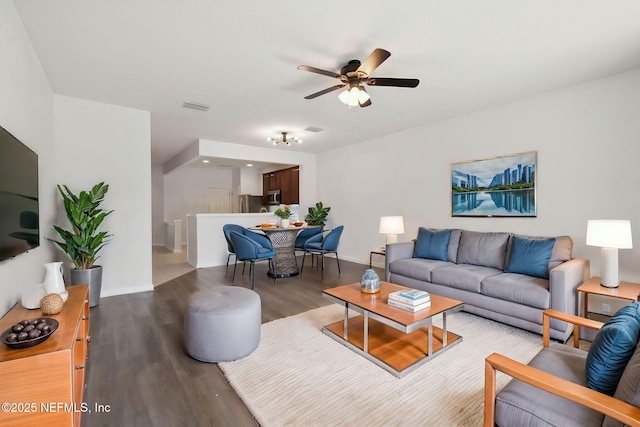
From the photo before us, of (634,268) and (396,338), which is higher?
(634,268)

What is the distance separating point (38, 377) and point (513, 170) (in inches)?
193

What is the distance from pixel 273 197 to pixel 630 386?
8.00 metres

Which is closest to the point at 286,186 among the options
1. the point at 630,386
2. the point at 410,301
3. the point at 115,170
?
the point at 115,170

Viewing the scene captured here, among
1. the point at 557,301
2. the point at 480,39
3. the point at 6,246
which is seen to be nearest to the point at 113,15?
the point at 6,246

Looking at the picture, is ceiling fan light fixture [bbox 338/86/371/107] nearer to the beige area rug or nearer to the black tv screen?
the beige area rug

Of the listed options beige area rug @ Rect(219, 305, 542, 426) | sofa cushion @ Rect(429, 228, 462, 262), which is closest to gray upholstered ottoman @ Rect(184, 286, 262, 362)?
beige area rug @ Rect(219, 305, 542, 426)

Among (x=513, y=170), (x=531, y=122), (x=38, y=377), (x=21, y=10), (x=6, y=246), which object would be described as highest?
(x=21, y=10)

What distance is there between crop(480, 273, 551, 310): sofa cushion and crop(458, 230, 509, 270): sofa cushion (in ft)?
1.22

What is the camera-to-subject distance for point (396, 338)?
8.71 ft

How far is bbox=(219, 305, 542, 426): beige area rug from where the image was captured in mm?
1739

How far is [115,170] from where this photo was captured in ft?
13.1

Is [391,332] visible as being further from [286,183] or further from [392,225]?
[286,183]

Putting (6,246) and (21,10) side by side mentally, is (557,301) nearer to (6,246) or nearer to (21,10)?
(6,246)

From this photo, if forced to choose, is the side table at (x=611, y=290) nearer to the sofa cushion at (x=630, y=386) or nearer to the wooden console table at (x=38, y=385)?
the sofa cushion at (x=630, y=386)
